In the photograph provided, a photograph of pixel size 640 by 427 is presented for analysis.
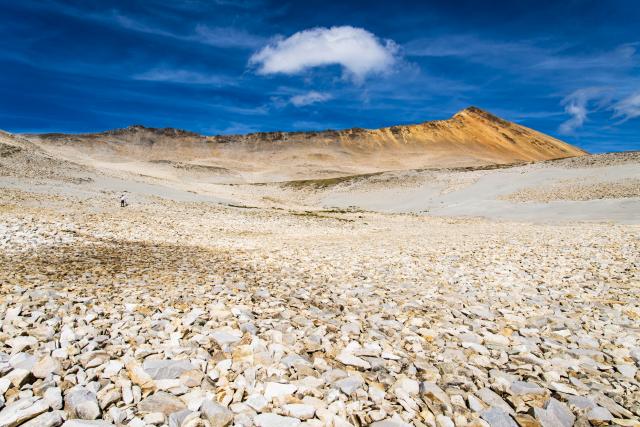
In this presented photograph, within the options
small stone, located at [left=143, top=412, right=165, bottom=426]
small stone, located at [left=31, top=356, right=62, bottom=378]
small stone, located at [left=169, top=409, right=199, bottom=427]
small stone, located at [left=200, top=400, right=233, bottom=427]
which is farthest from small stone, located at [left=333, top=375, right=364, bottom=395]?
small stone, located at [left=31, top=356, right=62, bottom=378]

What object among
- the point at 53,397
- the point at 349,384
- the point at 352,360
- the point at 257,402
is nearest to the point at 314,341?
the point at 352,360

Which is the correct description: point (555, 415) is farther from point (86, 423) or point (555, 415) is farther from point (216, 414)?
point (86, 423)

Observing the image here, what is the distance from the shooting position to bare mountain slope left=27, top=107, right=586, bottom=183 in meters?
167

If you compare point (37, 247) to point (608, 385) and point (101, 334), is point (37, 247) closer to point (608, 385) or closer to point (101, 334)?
point (101, 334)

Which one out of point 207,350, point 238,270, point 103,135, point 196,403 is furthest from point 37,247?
point 103,135

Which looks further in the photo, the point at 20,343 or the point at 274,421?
the point at 20,343

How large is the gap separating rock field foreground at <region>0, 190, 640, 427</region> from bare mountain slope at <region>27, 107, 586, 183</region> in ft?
468

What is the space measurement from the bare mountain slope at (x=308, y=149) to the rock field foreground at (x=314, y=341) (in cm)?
14269

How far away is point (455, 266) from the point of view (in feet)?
41.8

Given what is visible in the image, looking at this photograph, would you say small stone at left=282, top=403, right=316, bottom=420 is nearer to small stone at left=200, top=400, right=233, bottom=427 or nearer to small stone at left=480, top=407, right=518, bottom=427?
small stone at left=200, top=400, right=233, bottom=427

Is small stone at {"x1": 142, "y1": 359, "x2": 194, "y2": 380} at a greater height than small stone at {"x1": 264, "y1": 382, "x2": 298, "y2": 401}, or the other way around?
small stone at {"x1": 142, "y1": 359, "x2": 194, "y2": 380}

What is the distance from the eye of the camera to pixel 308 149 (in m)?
189

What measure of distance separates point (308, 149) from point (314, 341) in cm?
18592

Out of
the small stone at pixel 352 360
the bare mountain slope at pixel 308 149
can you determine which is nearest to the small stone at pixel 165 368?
the small stone at pixel 352 360
